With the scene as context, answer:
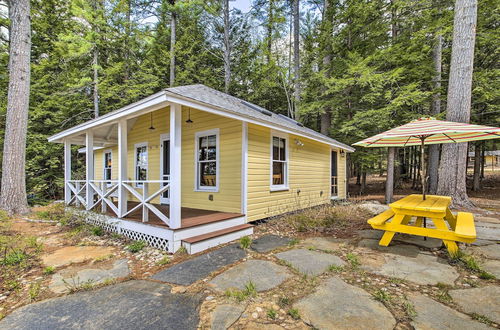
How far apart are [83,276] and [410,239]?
516cm

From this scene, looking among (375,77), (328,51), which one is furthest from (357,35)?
(375,77)

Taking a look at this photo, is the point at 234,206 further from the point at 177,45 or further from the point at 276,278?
the point at 177,45

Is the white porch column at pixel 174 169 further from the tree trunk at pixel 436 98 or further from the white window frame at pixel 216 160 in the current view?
the tree trunk at pixel 436 98

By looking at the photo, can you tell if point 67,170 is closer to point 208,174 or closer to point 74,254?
point 74,254

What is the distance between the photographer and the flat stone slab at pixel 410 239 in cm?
358

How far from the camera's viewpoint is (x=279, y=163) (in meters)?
6.36

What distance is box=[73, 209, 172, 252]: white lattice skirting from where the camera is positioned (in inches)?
149

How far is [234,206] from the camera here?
17.1ft

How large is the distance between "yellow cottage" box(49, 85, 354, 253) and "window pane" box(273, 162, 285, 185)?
0.09 feet

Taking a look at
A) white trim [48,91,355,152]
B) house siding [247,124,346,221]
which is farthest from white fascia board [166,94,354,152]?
house siding [247,124,346,221]

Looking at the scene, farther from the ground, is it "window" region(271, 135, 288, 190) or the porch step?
"window" region(271, 135, 288, 190)

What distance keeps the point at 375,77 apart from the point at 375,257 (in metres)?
7.57

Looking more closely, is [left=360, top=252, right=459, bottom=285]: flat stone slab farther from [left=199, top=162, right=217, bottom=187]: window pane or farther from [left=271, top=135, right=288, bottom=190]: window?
[left=199, top=162, right=217, bottom=187]: window pane

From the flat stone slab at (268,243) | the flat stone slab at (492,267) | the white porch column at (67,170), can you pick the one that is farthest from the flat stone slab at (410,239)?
the white porch column at (67,170)
